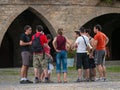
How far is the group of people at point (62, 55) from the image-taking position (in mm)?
14156

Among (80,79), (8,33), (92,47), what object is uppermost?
(8,33)

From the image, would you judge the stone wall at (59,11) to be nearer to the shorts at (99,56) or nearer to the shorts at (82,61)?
the shorts at (99,56)

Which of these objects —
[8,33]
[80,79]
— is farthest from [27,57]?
[8,33]

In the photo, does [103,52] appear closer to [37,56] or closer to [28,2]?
[37,56]

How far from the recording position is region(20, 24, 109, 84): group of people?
14.2 m

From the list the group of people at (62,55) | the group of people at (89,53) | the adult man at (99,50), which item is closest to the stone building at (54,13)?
the group of people at (62,55)

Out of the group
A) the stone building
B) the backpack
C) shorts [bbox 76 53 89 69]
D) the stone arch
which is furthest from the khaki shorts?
the stone arch

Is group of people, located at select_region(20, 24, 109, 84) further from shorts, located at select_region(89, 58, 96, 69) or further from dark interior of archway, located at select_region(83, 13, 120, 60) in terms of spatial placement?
dark interior of archway, located at select_region(83, 13, 120, 60)

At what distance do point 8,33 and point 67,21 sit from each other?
4860 millimetres

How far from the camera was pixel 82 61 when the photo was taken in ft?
48.0

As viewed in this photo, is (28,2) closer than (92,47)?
No

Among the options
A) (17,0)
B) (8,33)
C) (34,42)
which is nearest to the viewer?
(34,42)

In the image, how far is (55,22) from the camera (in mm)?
26406

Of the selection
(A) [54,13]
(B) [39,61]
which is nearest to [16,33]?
(A) [54,13]
